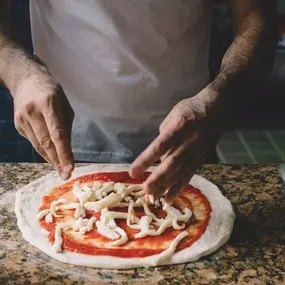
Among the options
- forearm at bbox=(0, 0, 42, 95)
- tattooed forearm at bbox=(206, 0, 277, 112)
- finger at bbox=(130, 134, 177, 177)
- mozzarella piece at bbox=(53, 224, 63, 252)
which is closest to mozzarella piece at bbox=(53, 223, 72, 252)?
mozzarella piece at bbox=(53, 224, 63, 252)

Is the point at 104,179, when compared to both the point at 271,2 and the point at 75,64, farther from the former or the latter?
the point at 271,2

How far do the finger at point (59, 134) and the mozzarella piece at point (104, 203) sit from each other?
14cm

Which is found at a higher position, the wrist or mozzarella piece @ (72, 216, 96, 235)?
the wrist

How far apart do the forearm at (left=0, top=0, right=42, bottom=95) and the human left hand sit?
36 centimetres

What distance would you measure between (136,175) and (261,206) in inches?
14.6

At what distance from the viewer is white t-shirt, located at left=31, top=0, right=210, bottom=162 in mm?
1520

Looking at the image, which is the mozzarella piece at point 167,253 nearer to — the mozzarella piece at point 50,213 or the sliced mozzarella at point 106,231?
the sliced mozzarella at point 106,231

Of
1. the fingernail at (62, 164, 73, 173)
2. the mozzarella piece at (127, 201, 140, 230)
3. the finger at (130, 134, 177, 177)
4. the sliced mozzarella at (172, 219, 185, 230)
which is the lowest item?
the mozzarella piece at (127, 201, 140, 230)

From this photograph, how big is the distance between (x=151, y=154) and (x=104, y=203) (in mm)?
226

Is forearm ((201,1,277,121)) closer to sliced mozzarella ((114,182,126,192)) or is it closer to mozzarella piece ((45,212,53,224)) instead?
sliced mozzarella ((114,182,126,192))

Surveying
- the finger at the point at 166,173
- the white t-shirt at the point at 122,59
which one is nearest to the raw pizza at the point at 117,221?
the finger at the point at 166,173

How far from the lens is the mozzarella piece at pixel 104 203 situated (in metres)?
1.26

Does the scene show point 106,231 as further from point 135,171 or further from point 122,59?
point 122,59

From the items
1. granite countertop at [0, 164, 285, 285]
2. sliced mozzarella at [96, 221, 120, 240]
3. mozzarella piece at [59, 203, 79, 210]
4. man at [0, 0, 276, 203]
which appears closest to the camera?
granite countertop at [0, 164, 285, 285]
